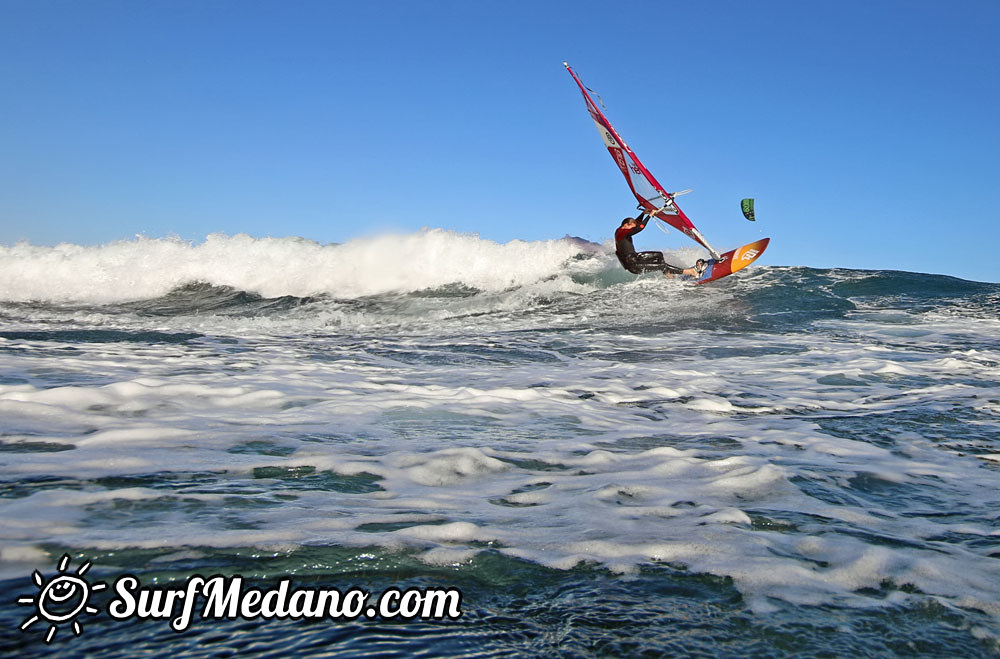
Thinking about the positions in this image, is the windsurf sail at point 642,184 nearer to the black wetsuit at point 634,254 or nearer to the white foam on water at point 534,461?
the black wetsuit at point 634,254

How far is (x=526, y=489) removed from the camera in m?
2.97

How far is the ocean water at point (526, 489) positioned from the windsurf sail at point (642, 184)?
505 cm

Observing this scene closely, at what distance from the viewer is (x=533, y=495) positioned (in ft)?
9.45

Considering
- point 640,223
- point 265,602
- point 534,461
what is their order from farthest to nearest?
1. point 640,223
2. point 534,461
3. point 265,602

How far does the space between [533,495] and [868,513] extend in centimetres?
123

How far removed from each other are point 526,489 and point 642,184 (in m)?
11.4

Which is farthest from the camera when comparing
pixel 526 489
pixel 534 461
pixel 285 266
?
pixel 285 266

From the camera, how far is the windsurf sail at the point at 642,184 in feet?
43.3

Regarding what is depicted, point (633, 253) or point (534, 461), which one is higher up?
point (633, 253)

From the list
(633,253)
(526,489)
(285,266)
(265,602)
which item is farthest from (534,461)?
(285,266)

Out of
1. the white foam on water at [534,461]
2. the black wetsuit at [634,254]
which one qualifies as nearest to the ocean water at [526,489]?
the white foam on water at [534,461]

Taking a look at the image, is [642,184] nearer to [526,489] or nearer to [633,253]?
[633,253]

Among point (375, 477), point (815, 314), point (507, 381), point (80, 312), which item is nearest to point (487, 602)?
point (375, 477)

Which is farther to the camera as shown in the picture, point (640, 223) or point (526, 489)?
point (640, 223)
